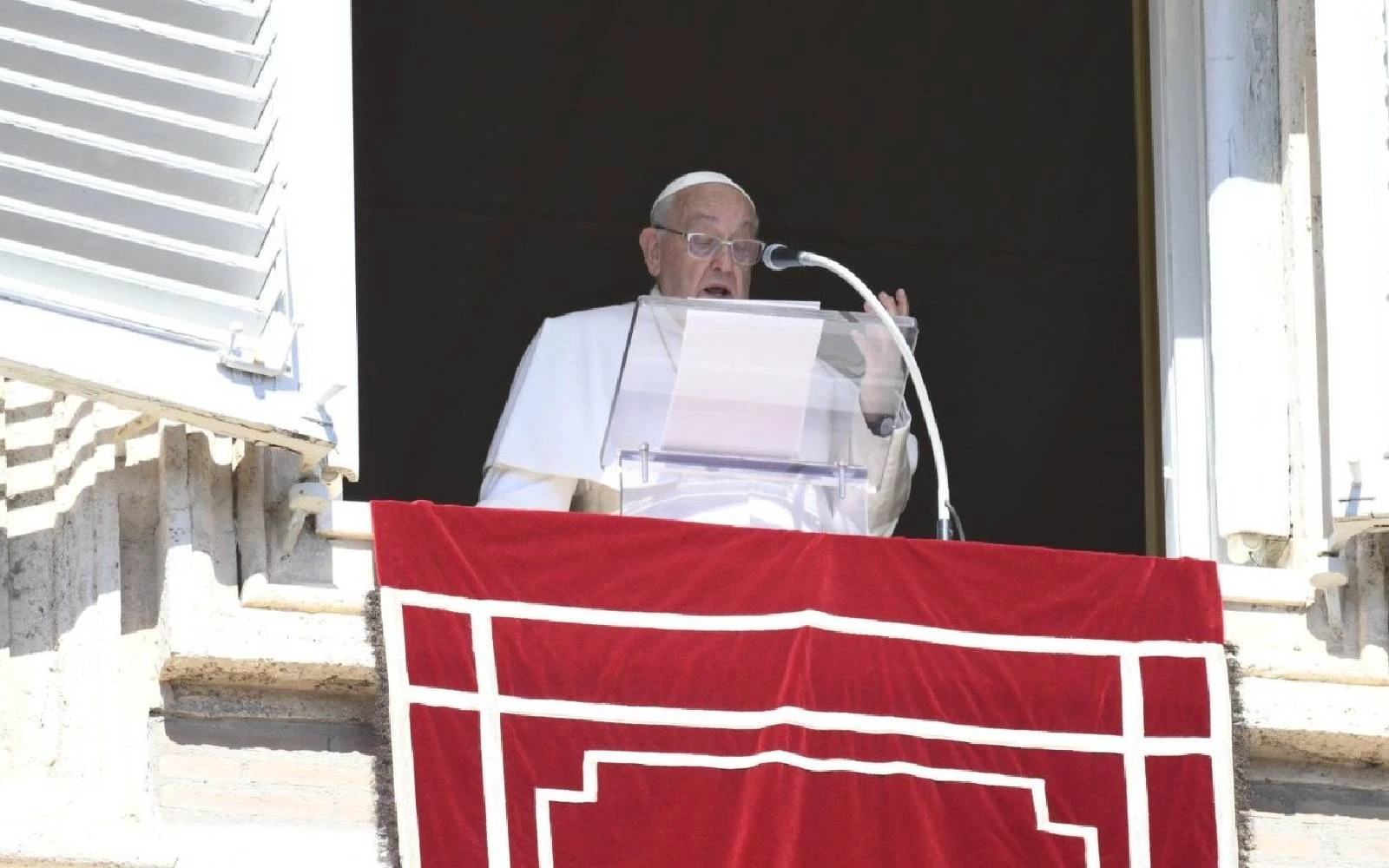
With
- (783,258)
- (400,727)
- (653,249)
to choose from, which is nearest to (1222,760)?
(783,258)

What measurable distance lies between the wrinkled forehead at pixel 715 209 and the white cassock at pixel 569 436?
0.40m

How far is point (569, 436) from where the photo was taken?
597 cm

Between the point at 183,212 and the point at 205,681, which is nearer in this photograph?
the point at 205,681

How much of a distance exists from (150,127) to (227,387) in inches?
19.8

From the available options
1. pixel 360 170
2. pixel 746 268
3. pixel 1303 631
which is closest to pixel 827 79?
pixel 360 170

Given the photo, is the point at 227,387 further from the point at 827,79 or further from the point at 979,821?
the point at 827,79

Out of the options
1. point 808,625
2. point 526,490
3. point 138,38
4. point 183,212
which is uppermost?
point 138,38

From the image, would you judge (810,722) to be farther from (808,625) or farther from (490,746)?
(490,746)

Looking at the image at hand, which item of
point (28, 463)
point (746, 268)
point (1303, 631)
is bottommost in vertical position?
point (1303, 631)

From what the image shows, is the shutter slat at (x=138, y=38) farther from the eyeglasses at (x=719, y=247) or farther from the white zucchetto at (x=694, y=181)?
the white zucchetto at (x=694, y=181)

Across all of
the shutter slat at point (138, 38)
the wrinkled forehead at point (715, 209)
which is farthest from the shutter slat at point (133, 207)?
the wrinkled forehead at point (715, 209)

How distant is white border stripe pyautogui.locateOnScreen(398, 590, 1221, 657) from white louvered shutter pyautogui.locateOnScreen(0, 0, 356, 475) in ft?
1.26

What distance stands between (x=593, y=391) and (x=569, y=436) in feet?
0.64

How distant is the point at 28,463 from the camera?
5.16 meters
